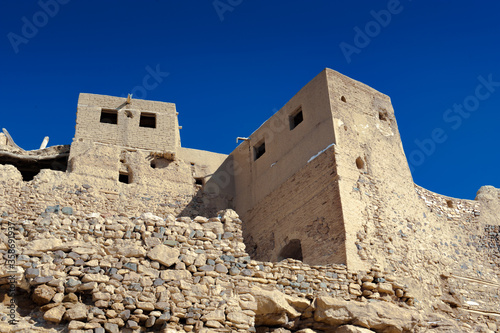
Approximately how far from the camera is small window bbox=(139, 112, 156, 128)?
19578 millimetres

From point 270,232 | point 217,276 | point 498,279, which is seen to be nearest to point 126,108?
point 270,232

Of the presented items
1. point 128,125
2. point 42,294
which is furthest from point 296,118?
point 42,294

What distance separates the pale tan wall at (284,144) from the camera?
53.3ft

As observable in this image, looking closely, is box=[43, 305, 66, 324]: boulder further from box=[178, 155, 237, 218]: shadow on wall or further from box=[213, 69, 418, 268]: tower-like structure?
box=[178, 155, 237, 218]: shadow on wall

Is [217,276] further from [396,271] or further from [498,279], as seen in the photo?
[498,279]

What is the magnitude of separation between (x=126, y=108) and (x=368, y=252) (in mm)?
9188

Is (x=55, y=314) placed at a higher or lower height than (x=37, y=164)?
lower

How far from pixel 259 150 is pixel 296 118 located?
1.94 metres

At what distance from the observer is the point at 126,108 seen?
63.2 feet

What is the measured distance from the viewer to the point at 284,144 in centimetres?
1736

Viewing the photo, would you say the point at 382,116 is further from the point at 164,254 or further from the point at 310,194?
the point at 164,254

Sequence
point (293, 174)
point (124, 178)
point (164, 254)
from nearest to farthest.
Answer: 1. point (164, 254)
2. point (293, 174)
3. point (124, 178)

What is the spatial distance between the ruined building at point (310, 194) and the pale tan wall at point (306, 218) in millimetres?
32

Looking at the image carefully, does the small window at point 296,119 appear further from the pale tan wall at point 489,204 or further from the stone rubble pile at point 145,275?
the stone rubble pile at point 145,275
